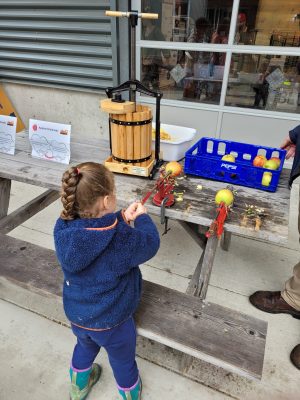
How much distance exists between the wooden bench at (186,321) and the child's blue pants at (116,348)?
0.32 feet

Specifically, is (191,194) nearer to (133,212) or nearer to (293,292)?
(133,212)

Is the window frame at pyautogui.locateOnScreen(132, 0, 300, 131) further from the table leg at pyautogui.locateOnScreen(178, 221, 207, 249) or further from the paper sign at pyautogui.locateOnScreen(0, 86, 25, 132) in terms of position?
the paper sign at pyautogui.locateOnScreen(0, 86, 25, 132)

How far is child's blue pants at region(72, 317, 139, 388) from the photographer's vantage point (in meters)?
1.42

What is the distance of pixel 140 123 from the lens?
1974mm

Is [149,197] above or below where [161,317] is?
→ above

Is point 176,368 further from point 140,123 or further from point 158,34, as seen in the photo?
point 158,34

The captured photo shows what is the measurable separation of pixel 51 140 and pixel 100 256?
4.82 ft

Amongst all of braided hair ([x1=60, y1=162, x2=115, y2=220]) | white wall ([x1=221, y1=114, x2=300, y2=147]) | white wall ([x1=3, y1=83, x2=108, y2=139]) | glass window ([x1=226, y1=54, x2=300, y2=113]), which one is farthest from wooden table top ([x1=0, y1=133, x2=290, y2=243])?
white wall ([x1=3, y1=83, x2=108, y2=139])

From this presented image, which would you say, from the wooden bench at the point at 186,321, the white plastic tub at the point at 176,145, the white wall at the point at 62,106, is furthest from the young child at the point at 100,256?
the white wall at the point at 62,106

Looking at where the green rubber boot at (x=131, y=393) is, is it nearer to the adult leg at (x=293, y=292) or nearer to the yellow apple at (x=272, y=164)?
the adult leg at (x=293, y=292)

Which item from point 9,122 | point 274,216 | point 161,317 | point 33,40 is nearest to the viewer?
point 161,317

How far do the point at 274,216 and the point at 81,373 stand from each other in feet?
4.47

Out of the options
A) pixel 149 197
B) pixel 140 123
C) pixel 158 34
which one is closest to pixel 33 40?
pixel 158 34

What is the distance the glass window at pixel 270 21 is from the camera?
3477 millimetres
